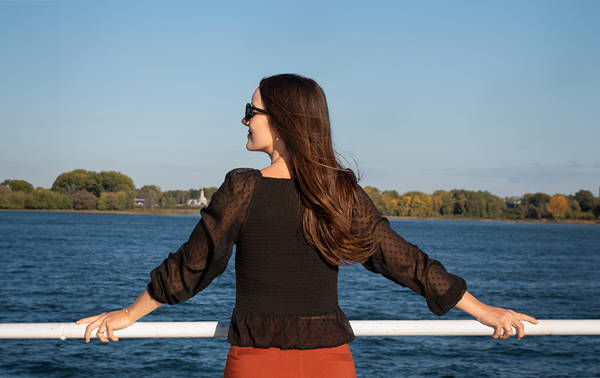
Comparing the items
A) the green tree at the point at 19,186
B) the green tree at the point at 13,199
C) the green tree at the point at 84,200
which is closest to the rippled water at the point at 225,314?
the green tree at the point at 84,200

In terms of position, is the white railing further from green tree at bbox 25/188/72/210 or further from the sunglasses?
green tree at bbox 25/188/72/210

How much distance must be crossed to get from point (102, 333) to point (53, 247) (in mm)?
55277

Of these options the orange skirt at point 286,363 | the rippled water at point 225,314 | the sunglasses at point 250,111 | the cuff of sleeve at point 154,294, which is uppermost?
the sunglasses at point 250,111

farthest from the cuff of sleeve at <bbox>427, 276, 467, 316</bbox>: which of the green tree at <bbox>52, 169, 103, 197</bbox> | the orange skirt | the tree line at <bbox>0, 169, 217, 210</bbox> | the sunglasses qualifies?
the green tree at <bbox>52, 169, 103, 197</bbox>

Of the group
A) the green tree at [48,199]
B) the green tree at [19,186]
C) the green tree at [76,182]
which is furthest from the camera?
the green tree at [19,186]

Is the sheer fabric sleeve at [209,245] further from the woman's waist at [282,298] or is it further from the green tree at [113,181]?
the green tree at [113,181]

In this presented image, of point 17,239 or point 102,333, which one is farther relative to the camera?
point 17,239

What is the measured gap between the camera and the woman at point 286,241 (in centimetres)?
164

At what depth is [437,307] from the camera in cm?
186

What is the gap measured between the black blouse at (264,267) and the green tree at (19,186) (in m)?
171

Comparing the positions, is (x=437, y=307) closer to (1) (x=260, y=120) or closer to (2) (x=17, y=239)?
(1) (x=260, y=120)

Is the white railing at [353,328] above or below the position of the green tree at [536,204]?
below

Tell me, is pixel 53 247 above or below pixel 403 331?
below

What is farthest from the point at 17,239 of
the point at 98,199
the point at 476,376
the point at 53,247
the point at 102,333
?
the point at 98,199
